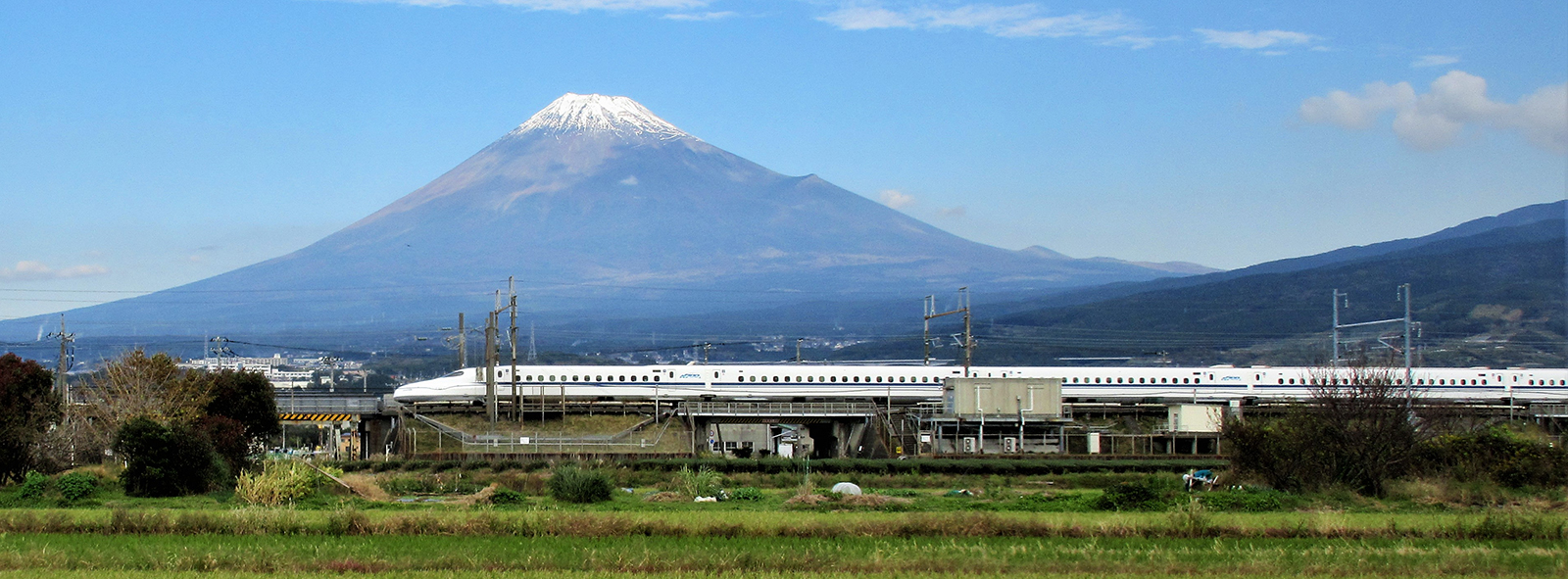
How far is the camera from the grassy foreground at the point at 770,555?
22.4m

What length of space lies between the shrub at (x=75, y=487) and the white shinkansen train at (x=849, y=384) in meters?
33.3

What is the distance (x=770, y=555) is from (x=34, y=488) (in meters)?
22.6

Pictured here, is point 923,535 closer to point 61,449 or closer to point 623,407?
point 61,449

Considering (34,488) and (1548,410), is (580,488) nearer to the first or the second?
(34,488)

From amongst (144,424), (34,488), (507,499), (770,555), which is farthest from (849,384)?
(770,555)

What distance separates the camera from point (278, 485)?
111ft

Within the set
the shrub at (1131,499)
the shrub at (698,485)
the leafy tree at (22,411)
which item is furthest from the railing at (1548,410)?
the leafy tree at (22,411)

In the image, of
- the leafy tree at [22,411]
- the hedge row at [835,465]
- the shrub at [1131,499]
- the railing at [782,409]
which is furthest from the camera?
the railing at [782,409]

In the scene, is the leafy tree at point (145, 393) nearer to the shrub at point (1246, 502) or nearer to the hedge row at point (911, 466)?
the hedge row at point (911, 466)

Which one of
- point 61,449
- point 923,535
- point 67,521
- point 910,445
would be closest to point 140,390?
point 61,449

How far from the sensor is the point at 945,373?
78.1 meters

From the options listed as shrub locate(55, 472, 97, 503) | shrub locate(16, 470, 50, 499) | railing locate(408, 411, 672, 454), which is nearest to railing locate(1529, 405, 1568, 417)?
railing locate(408, 411, 672, 454)

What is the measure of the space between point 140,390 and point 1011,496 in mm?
31664

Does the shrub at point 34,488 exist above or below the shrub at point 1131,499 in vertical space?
above
